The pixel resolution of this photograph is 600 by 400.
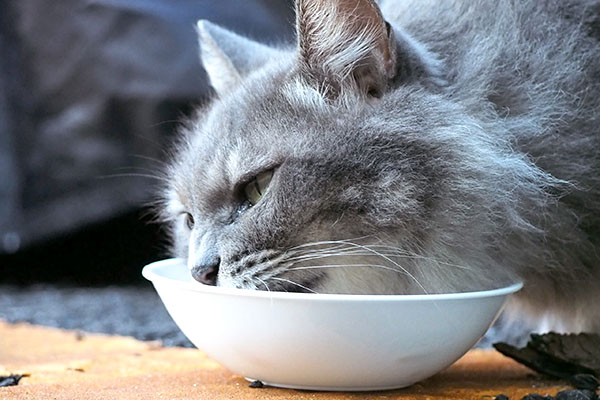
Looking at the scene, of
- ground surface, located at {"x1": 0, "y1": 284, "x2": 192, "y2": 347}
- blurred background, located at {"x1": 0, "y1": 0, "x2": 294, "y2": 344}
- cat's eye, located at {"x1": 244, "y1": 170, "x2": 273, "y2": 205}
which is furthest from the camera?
blurred background, located at {"x1": 0, "y1": 0, "x2": 294, "y2": 344}

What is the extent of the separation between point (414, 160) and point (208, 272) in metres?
0.51

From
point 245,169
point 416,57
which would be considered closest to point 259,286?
point 245,169

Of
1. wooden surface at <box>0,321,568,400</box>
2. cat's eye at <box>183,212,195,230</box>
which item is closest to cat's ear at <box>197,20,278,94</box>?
cat's eye at <box>183,212,195,230</box>

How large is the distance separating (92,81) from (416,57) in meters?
2.66

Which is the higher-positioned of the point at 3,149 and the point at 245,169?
the point at 3,149

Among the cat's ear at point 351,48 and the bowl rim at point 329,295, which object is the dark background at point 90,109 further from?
the bowl rim at point 329,295

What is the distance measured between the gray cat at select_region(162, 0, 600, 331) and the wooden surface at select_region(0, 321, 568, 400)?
231 mm

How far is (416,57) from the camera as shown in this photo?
70.0 inches

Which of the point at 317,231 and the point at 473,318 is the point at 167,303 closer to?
the point at 317,231

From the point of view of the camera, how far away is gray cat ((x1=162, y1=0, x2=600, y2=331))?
63.9 inches

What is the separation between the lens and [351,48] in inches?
68.3

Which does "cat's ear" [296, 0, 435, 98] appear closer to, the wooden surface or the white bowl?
the white bowl

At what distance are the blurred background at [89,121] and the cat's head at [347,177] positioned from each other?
195 centimetres

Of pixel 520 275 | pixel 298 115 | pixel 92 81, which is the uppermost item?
pixel 92 81
